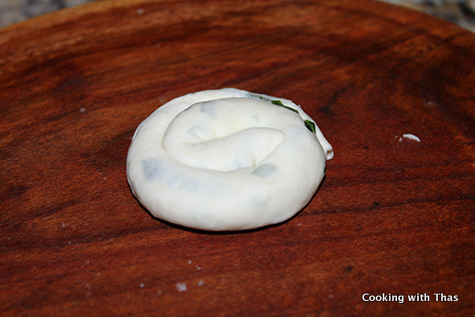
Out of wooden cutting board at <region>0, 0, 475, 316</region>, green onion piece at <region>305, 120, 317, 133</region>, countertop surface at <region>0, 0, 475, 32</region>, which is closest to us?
wooden cutting board at <region>0, 0, 475, 316</region>

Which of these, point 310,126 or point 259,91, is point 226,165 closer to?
point 310,126

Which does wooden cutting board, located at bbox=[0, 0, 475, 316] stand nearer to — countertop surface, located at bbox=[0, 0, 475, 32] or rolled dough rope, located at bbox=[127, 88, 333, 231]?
rolled dough rope, located at bbox=[127, 88, 333, 231]

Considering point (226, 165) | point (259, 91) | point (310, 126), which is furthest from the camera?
point (259, 91)

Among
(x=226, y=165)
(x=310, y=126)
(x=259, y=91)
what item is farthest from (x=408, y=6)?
(x=226, y=165)

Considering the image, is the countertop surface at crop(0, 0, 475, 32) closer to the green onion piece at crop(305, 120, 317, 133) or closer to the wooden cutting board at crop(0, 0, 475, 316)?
the wooden cutting board at crop(0, 0, 475, 316)

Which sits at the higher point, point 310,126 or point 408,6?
point 310,126

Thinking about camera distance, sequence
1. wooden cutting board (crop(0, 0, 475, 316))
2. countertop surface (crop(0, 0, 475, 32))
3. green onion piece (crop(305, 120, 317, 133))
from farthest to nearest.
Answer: countertop surface (crop(0, 0, 475, 32)), green onion piece (crop(305, 120, 317, 133)), wooden cutting board (crop(0, 0, 475, 316))

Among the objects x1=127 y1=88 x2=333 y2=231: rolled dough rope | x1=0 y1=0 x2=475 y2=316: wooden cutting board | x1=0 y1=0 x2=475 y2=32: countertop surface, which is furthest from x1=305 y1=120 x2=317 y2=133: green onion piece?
x1=0 y1=0 x2=475 y2=32: countertop surface

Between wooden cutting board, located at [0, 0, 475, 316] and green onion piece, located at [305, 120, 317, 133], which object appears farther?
green onion piece, located at [305, 120, 317, 133]

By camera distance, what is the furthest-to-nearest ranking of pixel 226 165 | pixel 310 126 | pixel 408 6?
1. pixel 408 6
2. pixel 310 126
3. pixel 226 165
